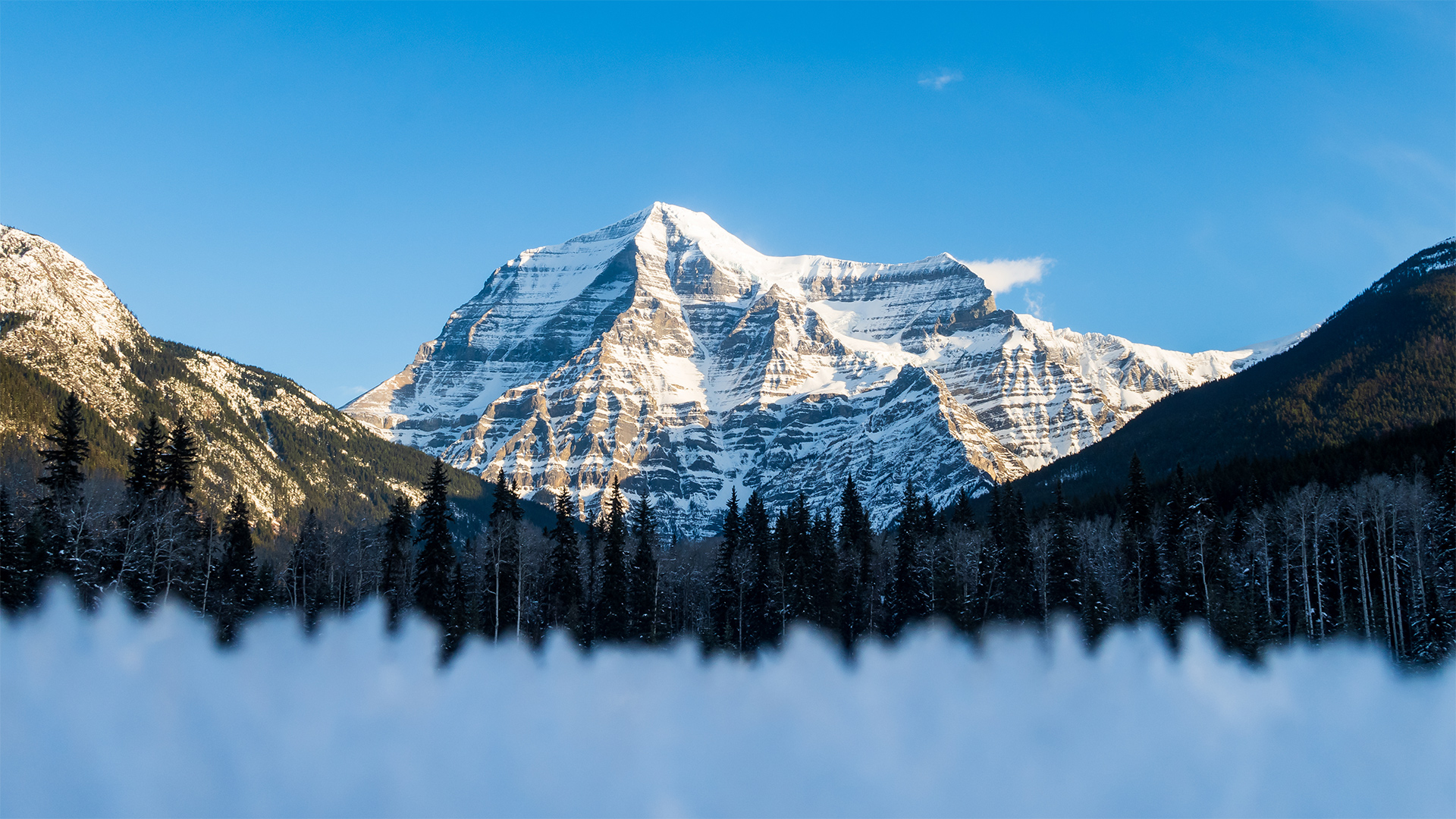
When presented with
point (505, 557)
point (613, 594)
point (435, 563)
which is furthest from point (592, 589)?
point (435, 563)

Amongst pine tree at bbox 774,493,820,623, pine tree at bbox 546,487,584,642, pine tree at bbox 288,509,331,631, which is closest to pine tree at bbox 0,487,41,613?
pine tree at bbox 288,509,331,631

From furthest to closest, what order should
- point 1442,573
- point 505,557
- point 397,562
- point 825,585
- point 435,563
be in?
point 825,585 → point 505,557 → point 397,562 → point 435,563 → point 1442,573

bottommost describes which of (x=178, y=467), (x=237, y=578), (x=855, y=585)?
(x=855, y=585)

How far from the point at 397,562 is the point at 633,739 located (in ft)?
161

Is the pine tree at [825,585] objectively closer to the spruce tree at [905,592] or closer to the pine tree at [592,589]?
the spruce tree at [905,592]

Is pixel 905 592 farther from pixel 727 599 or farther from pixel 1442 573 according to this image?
pixel 1442 573

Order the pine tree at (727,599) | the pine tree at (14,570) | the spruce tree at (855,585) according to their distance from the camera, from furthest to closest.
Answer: the pine tree at (727,599) < the spruce tree at (855,585) < the pine tree at (14,570)

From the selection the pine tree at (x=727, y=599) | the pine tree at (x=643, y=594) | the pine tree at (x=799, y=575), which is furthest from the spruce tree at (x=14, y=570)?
the pine tree at (x=799, y=575)

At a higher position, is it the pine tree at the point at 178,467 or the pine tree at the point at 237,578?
the pine tree at the point at 178,467

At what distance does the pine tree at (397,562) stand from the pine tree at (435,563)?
2.20 meters

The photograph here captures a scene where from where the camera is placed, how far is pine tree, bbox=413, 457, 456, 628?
3216 inches

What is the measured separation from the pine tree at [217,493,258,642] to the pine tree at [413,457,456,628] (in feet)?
40.1

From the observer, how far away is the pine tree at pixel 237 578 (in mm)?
83500

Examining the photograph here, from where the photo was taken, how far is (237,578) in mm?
86062
